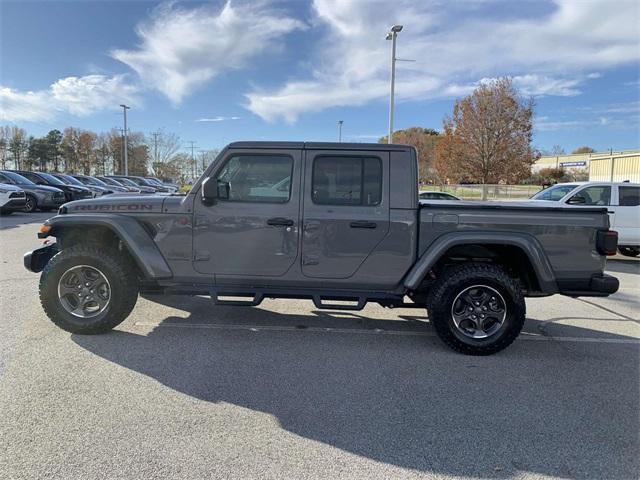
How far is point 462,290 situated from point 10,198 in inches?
636

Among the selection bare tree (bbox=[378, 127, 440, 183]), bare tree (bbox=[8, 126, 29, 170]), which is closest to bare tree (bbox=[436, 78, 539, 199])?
bare tree (bbox=[378, 127, 440, 183])

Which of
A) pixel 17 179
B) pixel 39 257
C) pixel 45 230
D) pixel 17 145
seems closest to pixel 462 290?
pixel 45 230

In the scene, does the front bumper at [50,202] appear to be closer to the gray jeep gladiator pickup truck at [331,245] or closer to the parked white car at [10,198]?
the parked white car at [10,198]

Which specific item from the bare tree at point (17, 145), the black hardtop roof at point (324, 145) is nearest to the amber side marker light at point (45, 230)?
the black hardtop roof at point (324, 145)

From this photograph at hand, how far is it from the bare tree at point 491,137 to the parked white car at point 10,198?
2548cm

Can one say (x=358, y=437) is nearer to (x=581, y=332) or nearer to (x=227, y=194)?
(x=227, y=194)

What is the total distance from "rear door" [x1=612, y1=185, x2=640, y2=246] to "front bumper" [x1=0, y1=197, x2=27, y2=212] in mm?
17973

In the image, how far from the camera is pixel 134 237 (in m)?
4.27

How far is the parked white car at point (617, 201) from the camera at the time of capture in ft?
31.6

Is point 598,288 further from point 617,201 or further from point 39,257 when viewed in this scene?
point 617,201

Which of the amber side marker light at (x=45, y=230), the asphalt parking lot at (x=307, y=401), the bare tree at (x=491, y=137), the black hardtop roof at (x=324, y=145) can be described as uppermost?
the bare tree at (x=491, y=137)

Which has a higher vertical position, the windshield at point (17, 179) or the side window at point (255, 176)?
the windshield at point (17, 179)

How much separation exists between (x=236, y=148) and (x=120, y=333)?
227 cm

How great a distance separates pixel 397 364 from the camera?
3.92 m
